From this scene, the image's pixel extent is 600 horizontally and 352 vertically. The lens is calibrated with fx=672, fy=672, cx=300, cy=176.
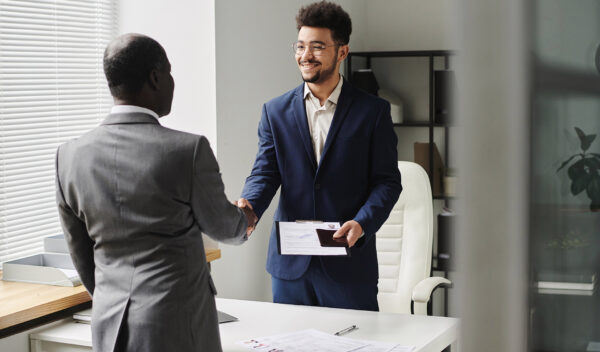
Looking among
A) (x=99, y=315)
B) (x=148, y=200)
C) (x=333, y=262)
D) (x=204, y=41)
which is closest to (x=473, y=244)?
(x=148, y=200)

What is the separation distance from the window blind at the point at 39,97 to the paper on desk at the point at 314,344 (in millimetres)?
1415

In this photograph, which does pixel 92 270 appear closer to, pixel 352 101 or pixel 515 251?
pixel 352 101

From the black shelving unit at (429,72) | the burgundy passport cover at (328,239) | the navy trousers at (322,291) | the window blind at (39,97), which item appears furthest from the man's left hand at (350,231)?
the black shelving unit at (429,72)

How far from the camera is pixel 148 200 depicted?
1450 millimetres

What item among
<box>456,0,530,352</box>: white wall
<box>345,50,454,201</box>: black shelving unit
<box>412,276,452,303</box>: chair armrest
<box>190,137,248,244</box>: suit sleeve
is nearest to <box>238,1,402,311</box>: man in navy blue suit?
<box>412,276,452,303</box>: chair armrest

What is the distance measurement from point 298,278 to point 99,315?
81 cm

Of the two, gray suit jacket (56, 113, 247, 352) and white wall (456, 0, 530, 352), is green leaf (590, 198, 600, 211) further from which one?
gray suit jacket (56, 113, 247, 352)

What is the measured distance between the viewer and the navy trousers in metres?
2.19

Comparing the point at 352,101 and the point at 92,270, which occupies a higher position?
the point at 352,101

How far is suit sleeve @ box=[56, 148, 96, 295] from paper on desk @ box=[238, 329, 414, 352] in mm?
476

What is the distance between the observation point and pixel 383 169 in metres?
2.18

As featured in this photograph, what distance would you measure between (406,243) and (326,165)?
94 cm

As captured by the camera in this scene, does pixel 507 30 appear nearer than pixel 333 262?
Yes

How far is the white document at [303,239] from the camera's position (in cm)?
206
